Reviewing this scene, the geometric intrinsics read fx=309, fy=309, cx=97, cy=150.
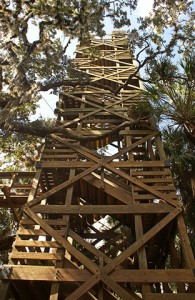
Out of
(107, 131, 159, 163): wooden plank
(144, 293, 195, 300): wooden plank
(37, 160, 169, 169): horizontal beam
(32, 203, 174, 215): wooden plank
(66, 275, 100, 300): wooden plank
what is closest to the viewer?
(144, 293, 195, 300): wooden plank

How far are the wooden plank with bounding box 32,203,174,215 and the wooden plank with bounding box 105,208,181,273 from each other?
205mm

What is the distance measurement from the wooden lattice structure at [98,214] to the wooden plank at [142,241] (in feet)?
0.07

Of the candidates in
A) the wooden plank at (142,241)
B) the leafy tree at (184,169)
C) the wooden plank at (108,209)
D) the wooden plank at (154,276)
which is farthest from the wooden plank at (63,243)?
the leafy tree at (184,169)

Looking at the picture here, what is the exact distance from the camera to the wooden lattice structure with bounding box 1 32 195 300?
5930 millimetres

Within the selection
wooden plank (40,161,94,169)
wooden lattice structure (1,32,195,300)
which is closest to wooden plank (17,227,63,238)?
wooden lattice structure (1,32,195,300)

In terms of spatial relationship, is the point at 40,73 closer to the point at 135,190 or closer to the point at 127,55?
the point at 135,190

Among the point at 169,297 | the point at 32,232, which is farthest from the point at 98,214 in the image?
the point at 169,297

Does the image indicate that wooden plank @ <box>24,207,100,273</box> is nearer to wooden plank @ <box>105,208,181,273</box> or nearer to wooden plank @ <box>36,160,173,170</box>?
wooden plank @ <box>105,208,181,273</box>

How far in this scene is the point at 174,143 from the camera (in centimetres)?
916

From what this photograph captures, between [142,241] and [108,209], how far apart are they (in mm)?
1146

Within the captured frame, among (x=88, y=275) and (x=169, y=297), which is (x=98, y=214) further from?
(x=169, y=297)

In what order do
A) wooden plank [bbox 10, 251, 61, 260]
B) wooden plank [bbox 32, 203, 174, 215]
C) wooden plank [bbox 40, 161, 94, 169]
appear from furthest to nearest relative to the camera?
wooden plank [bbox 40, 161, 94, 169]
wooden plank [bbox 32, 203, 174, 215]
wooden plank [bbox 10, 251, 61, 260]

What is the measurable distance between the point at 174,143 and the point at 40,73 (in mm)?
5114

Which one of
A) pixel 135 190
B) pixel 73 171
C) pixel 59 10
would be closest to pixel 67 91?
pixel 59 10
